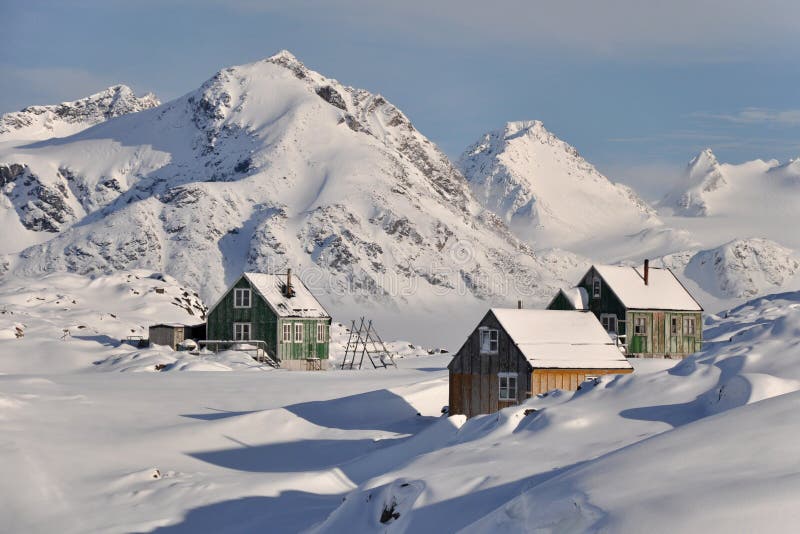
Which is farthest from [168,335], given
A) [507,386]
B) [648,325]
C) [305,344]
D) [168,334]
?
[507,386]

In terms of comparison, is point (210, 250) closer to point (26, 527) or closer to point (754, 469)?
point (26, 527)

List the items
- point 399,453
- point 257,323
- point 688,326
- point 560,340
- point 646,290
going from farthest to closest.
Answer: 1. point 646,290
2. point 688,326
3. point 257,323
4. point 560,340
5. point 399,453

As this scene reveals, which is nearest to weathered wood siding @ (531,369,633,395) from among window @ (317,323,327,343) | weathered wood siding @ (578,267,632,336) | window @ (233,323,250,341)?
weathered wood siding @ (578,267,632,336)

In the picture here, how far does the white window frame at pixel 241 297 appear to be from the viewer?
2601 inches

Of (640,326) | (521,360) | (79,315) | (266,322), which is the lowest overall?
(521,360)

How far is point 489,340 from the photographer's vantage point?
38188 millimetres

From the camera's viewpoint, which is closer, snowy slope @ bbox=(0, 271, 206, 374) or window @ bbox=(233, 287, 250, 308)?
snowy slope @ bbox=(0, 271, 206, 374)

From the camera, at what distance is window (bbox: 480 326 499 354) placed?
38062 millimetres

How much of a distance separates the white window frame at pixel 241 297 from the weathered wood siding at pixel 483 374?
28992 mm

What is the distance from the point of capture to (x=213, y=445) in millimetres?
32344

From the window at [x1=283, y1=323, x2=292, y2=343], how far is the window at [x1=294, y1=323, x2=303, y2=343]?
406 millimetres

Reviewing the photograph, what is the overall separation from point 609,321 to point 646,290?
3.10 meters

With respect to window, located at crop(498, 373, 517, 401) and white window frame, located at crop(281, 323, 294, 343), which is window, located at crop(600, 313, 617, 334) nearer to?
white window frame, located at crop(281, 323, 294, 343)

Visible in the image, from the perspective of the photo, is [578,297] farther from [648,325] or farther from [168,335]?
[168,335]
